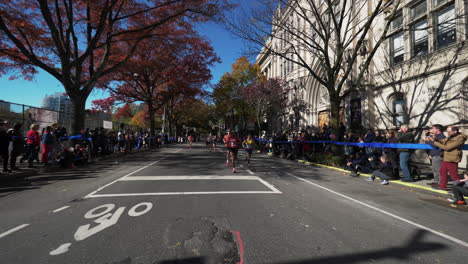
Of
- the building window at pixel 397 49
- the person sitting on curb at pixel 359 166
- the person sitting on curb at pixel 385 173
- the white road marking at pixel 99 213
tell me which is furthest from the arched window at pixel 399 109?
the white road marking at pixel 99 213

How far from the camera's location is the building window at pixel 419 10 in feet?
41.4

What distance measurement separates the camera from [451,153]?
20.8 ft

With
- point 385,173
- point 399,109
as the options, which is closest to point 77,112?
point 385,173

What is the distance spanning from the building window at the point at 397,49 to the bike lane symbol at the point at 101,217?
1551cm

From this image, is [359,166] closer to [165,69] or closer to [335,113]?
[335,113]

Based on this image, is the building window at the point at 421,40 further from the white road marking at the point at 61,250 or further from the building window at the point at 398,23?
the white road marking at the point at 61,250

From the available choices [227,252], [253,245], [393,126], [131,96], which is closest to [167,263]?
[227,252]

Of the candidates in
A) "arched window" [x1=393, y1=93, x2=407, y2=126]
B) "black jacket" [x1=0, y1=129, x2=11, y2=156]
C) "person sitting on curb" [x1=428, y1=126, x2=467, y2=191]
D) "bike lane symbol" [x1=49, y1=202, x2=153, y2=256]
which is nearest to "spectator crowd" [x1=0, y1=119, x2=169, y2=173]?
"black jacket" [x1=0, y1=129, x2=11, y2=156]

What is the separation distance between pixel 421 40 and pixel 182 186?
47.0 ft

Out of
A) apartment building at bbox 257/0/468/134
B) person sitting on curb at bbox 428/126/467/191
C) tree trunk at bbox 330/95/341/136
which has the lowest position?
person sitting on curb at bbox 428/126/467/191

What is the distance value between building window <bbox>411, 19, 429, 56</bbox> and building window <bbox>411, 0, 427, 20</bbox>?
415 mm

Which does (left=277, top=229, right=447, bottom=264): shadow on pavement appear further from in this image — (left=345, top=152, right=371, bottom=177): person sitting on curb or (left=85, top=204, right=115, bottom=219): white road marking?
(left=345, top=152, right=371, bottom=177): person sitting on curb

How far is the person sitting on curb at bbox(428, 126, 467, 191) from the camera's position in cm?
621

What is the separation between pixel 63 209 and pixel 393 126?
51.5ft
